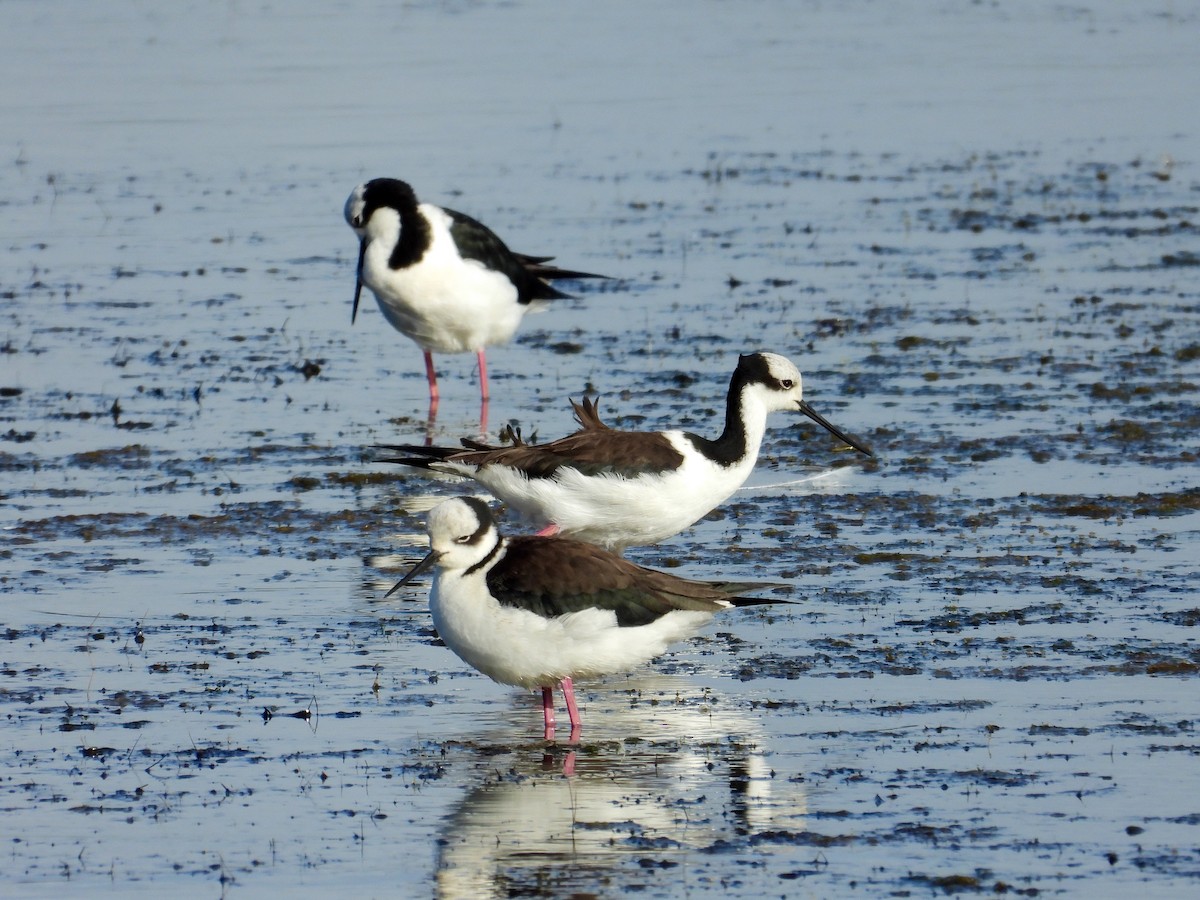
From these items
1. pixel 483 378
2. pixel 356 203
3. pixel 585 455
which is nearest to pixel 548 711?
pixel 585 455

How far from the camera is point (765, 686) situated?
30.5 feet

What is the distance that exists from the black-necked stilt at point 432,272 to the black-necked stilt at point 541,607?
6605 millimetres

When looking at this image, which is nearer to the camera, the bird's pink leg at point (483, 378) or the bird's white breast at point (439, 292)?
the bird's pink leg at point (483, 378)

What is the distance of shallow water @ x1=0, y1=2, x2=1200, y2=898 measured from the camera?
765cm

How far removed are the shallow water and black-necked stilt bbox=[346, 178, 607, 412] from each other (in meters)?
0.51

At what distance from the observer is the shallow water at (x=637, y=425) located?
25.1 feet

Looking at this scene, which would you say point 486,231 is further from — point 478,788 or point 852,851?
point 852,851

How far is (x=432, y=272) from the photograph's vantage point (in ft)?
52.1

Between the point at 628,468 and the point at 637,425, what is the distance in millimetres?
3573

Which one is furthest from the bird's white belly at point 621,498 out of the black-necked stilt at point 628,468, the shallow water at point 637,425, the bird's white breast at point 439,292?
the bird's white breast at point 439,292

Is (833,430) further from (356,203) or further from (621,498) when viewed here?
(356,203)

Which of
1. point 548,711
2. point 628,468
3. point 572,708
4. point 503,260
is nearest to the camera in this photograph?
point 572,708

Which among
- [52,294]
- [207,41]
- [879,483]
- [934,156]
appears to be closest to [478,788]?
[879,483]

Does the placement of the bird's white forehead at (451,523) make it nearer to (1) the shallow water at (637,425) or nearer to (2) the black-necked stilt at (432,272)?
(1) the shallow water at (637,425)
